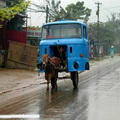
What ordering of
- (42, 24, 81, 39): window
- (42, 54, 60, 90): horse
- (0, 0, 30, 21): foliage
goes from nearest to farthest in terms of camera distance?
(42, 54, 60, 90): horse < (0, 0, 30, 21): foliage < (42, 24, 81, 39): window

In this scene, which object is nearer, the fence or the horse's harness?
the horse's harness

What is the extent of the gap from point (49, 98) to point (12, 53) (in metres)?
11.4

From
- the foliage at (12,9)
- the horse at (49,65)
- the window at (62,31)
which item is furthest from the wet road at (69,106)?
the foliage at (12,9)

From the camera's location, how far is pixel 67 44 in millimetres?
13203

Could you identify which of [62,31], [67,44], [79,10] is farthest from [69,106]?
[79,10]

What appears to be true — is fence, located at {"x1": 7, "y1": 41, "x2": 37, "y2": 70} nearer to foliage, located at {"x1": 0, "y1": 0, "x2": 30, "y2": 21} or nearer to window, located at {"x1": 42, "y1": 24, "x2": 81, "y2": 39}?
window, located at {"x1": 42, "y1": 24, "x2": 81, "y2": 39}

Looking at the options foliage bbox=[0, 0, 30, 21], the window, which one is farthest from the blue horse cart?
foliage bbox=[0, 0, 30, 21]

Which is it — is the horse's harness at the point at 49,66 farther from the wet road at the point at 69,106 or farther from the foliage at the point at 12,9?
the foliage at the point at 12,9

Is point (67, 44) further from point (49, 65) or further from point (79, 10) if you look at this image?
point (79, 10)

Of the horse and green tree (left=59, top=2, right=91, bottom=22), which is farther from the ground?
green tree (left=59, top=2, right=91, bottom=22)

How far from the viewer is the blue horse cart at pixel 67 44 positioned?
43.1 feet

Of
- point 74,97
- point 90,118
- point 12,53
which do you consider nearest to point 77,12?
point 12,53

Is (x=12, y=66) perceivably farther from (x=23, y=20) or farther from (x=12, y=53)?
(x=23, y=20)

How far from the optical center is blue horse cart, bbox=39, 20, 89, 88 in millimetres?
13141
